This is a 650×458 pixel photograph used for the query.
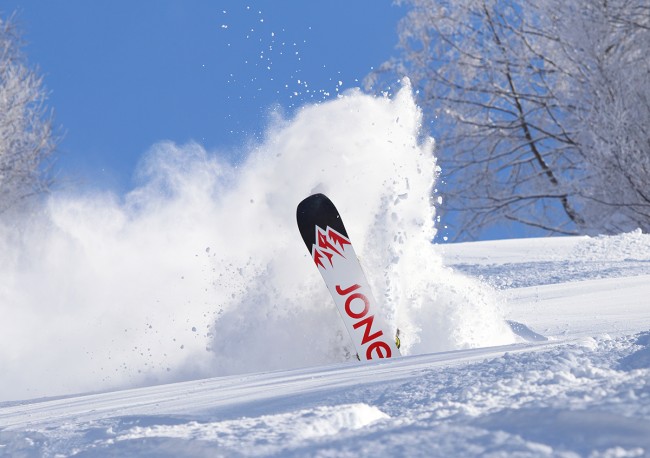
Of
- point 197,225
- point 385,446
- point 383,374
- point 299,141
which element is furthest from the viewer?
point 197,225

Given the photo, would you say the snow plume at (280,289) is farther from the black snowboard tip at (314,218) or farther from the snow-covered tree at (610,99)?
the snow-covered tree at (610,99)

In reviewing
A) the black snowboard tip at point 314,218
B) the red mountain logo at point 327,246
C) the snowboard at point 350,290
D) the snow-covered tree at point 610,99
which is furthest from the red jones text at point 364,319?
the snow-covered tree at point 610,99

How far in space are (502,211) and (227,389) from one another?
15.1 meters

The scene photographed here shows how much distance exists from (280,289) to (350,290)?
19.9 inches

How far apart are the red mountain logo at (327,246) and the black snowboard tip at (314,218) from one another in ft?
0.08

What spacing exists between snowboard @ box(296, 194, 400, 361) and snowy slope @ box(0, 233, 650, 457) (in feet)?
4.61

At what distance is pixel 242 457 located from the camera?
1.98 metres

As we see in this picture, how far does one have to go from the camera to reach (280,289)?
5.20 metres

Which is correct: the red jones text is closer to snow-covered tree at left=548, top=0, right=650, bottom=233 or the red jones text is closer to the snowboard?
the snowboard

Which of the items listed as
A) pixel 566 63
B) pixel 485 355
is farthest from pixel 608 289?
pixel 566 63

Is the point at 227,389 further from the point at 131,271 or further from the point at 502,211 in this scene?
the point at 502,211

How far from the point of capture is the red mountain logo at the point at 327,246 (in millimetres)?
4926

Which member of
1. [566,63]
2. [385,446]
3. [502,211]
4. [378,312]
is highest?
[566,63]

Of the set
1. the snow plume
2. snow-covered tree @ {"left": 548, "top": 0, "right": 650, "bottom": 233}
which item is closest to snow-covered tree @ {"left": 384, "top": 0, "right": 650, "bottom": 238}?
snow-covered tree @ {"left": 548, "top": 0, "right": 650, "bottom": 233}
